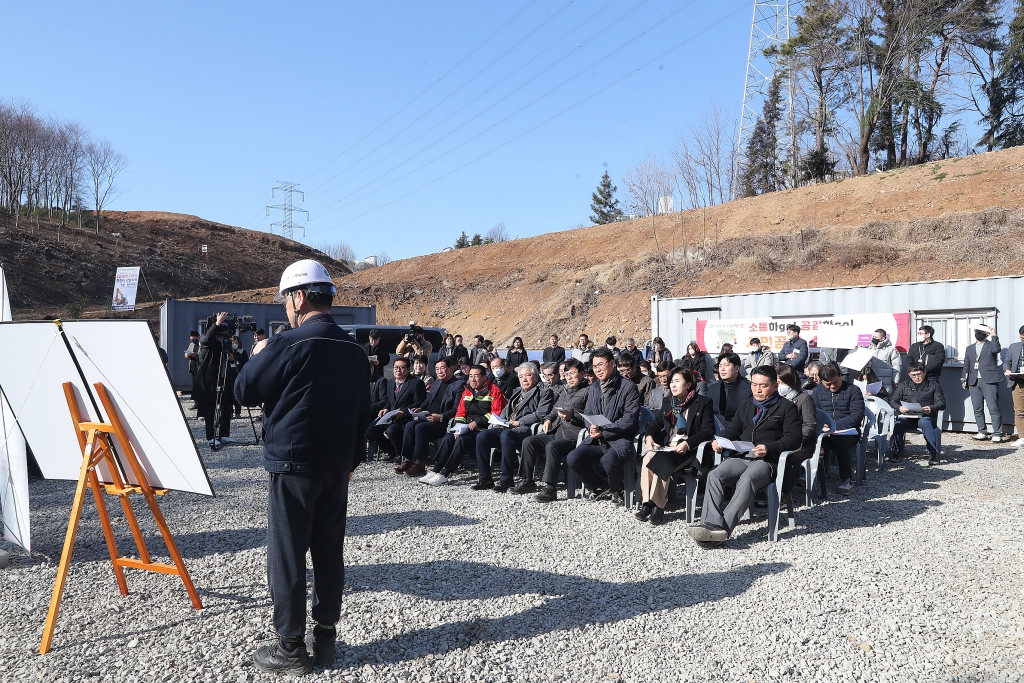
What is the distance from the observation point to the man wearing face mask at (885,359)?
35.9 feet

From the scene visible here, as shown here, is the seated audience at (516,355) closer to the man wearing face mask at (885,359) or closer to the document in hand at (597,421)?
the man wearing face mask at (885,359)

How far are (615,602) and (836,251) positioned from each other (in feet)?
81.4

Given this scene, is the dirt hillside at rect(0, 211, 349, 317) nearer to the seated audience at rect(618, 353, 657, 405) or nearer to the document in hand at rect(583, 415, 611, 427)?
the seated audience at rect(618, 353, 657, 405)

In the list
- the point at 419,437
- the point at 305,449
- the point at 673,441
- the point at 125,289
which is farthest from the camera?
the point at 125,289

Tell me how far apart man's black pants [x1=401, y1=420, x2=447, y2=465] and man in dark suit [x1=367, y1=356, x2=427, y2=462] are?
0.19m

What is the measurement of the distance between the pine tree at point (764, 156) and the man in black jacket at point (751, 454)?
44.7m

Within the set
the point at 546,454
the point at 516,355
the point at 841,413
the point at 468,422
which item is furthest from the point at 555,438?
the point at 516,355

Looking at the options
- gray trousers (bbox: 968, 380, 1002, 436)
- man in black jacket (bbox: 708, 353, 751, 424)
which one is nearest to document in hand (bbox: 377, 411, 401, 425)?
man in black jacket (bbox: 708, 353, 751, 424)

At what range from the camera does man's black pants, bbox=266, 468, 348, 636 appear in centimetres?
293

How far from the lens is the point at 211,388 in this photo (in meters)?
A: 9.36

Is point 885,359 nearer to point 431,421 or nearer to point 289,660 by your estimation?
point 431,421

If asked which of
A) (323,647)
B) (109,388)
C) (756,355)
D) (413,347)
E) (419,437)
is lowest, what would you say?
(323,647)

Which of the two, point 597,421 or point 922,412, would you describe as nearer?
point 597,421

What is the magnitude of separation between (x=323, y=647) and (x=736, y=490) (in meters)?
3.32
